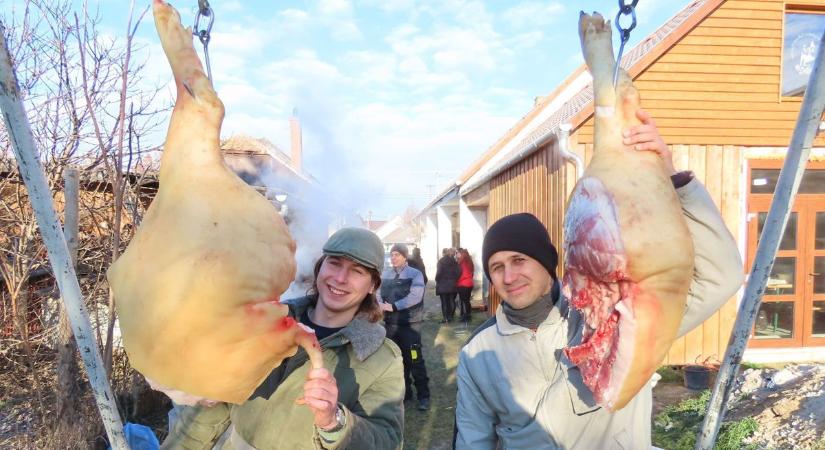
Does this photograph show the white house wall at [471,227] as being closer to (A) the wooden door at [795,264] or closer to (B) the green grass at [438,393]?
(B) the green grass at [438,393]

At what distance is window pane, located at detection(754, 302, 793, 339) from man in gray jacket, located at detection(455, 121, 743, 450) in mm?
7194

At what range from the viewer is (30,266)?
3.85 m

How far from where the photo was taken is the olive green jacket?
1.79 metres

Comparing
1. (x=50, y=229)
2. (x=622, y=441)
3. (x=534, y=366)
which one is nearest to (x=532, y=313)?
(x=534, y=366)

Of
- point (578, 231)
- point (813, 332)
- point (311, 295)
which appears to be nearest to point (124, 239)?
point (311, 295)

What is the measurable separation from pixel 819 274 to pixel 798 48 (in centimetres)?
347

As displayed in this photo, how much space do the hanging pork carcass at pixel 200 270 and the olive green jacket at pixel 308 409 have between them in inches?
23.4

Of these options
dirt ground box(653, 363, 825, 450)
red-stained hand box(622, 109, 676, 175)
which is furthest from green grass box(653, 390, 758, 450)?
red-stained hand box(622, 109, 676, 175)

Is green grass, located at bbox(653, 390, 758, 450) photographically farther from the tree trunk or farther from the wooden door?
the tree trunk

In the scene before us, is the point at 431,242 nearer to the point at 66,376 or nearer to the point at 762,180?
the point at 762,180

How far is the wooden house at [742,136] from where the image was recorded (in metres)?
6.85

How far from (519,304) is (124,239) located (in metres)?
4.32

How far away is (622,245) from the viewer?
4.18 ft

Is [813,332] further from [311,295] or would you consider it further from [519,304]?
[311,295]
